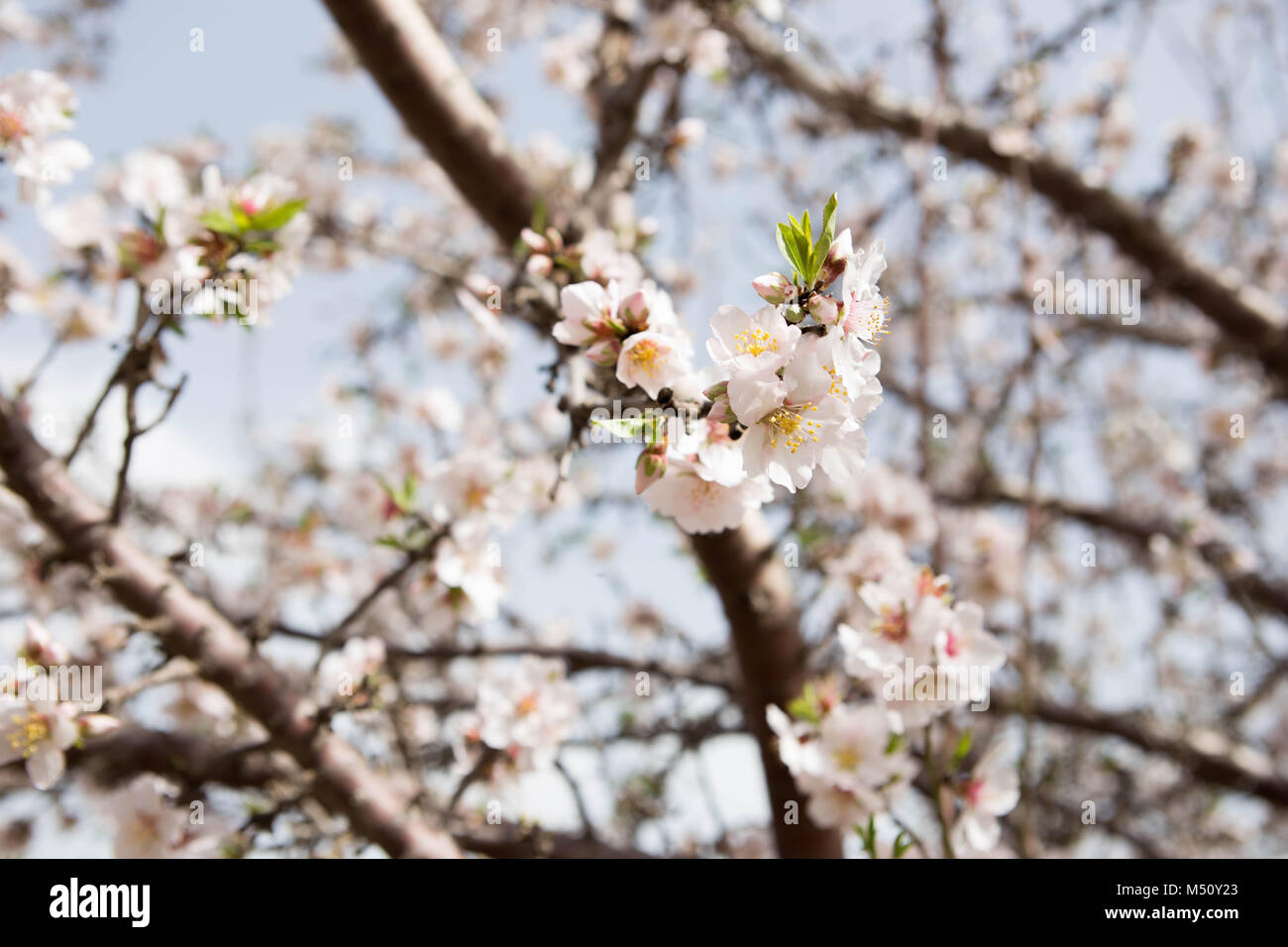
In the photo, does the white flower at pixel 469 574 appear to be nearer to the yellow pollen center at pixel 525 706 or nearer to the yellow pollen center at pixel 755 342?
the yellow pollen center at pixel 525 706

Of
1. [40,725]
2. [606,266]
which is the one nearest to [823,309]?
[606,266]

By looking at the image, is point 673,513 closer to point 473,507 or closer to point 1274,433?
point 473,507

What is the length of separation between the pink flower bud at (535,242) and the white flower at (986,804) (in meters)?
1.24

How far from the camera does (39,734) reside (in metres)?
1.43

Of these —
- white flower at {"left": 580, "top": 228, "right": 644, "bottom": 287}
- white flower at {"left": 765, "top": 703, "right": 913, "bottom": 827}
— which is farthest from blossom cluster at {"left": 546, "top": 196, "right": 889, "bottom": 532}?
white flower at {"left": 765, "top": 703, "right": 913, "bottom": 827}

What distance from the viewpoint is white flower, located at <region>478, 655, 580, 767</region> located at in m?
1.89

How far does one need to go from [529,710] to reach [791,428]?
4.08ft

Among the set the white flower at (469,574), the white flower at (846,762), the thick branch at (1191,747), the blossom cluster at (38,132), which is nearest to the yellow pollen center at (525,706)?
the white flower at (469,574)

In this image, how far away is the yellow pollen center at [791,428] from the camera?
0.96 metres

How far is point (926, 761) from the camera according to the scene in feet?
4.98

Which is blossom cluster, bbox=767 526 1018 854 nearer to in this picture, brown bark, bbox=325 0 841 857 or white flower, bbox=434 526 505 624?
brown bark, bbox=325 0 841 857

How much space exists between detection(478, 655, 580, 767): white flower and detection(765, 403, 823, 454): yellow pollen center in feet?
3.93

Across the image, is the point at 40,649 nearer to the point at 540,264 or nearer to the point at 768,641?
the point at 540,264
